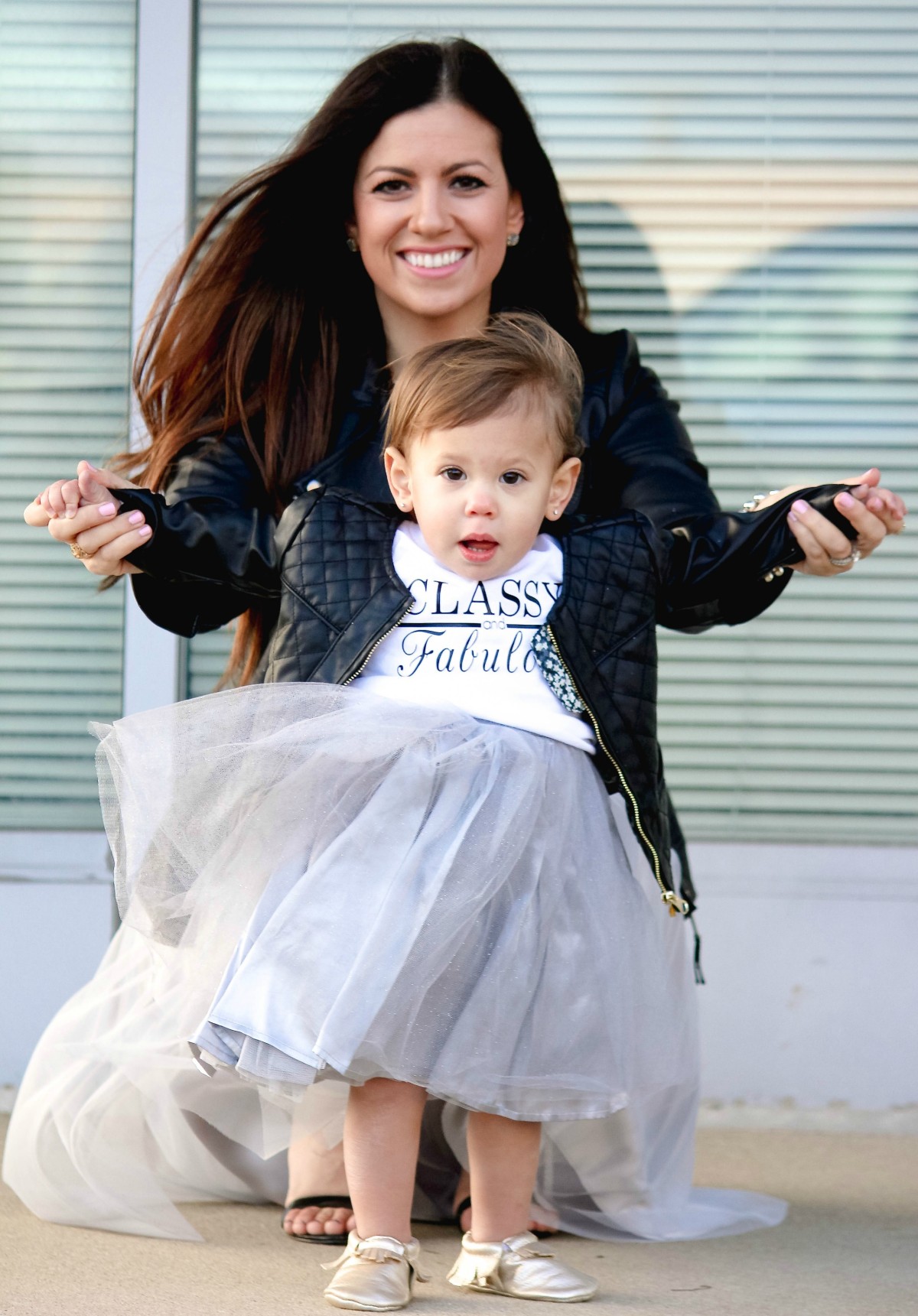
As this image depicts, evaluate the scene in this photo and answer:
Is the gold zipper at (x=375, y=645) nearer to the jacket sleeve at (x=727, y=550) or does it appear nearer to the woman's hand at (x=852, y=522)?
the jacket sleeve at (x=727, y=550)

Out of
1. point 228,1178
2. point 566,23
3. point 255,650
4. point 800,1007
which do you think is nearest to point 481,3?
point 566,23

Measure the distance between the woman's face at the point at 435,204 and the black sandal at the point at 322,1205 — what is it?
1.19 meters

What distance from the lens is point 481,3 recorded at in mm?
2760

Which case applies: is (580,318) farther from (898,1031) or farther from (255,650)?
(898,1031)

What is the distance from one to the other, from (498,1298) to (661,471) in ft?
3.51

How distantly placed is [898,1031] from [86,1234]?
4.68 ft

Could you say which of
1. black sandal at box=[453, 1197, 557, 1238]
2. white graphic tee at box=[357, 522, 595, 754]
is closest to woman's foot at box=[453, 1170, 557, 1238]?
black sandal at box=[453, 1197, 557, 1238]

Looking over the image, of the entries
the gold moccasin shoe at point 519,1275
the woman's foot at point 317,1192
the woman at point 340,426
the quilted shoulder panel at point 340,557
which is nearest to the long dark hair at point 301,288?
the woman at point 340,426

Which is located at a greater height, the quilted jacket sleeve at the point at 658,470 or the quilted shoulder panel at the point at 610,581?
the quilted jacket sleeve at the point at 658,470

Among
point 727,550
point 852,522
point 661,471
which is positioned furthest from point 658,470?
point 852,522

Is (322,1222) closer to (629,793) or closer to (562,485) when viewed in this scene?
(629,793)

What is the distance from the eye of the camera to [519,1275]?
1.64 metres

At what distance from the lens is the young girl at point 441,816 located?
1591 mm

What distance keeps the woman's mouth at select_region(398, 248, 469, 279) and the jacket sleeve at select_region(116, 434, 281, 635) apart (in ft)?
1.12
